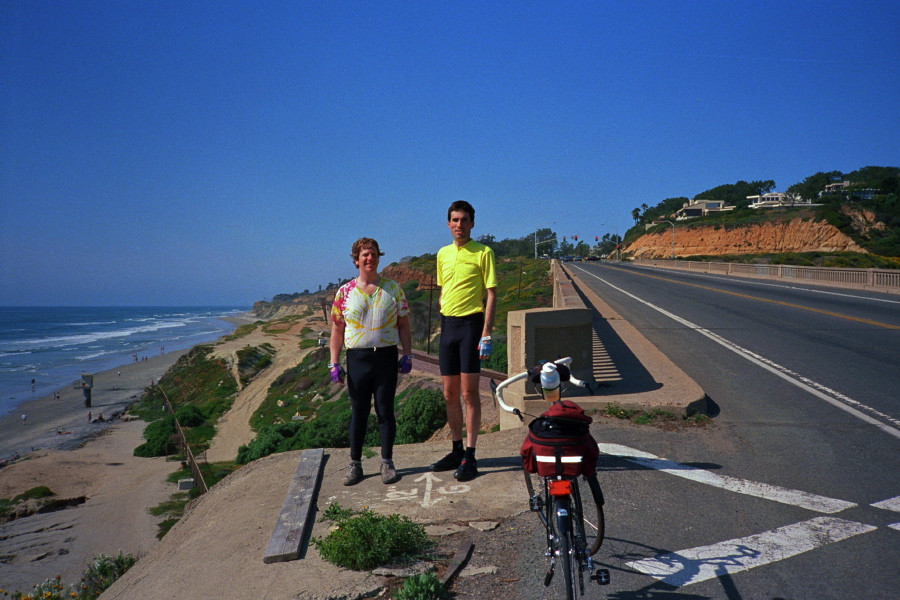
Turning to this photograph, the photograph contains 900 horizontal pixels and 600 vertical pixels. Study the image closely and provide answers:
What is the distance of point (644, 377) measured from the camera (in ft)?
28.7

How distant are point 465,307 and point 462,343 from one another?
304 mm

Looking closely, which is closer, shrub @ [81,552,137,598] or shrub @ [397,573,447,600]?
shrub @ [397,573,447,600]

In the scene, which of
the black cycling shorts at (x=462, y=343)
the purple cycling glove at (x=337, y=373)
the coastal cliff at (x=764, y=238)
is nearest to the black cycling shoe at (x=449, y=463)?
the black cycling shorts at (x=462, y=343)

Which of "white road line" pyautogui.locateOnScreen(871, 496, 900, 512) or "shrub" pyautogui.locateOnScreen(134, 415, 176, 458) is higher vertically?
"white road line" pyautogui.locateOnScreen(871, 496, 900, 512)

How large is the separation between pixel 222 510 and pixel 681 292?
24.7 meters

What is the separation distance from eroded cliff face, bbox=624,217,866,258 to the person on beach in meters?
80.8

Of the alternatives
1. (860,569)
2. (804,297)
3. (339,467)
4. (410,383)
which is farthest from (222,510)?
(804,297)

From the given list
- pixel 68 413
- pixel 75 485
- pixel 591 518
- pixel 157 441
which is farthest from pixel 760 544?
pixel 68 413

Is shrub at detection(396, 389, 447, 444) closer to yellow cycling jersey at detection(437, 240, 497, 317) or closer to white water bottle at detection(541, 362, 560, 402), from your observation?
yellow cycling jersey at detection(437, 240, 497, 317)

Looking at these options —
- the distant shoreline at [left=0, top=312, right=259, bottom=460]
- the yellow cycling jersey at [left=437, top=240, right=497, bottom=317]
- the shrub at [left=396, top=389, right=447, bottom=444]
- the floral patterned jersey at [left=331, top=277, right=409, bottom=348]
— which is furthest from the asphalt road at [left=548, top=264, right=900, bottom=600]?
the distant shoreline at [left=0, top=312, right=259, bottom=460]

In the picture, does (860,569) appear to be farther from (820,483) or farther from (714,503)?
(820,483)

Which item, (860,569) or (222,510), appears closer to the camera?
(860,569)

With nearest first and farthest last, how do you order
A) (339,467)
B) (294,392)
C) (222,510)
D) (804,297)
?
1. (222,510)
2. (339,467)
3. (804,297)
4. (294,392)

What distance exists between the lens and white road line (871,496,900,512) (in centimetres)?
452
